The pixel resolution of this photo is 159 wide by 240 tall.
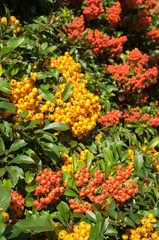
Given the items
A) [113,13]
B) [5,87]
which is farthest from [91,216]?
[113,13]

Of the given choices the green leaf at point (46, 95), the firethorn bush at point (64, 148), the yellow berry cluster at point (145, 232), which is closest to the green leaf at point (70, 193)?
the firethorn bush at point (64, 148)

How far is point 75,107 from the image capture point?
9.00 ft

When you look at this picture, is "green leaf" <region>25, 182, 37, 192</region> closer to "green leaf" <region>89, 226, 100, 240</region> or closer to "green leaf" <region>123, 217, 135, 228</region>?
"green leaf" <region>89, 226, 100, 240</region>

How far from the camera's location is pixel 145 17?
524 centimetres

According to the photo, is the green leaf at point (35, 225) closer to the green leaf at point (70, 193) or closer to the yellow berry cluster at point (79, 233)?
the yellow berry cluster at point (79, 233)

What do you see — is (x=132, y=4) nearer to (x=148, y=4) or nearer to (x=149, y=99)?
(x=148, y=4)

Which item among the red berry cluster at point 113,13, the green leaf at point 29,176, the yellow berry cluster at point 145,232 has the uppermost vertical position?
the red berry cluster at point 113,13

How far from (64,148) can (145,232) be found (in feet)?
4.25

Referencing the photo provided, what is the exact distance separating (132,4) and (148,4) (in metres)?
0.68

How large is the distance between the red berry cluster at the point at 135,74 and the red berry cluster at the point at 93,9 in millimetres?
1104

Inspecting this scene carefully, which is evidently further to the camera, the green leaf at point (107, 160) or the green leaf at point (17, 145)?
the green leaf at point (107, 160)

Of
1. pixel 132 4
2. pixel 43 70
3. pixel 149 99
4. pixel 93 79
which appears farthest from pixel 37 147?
pixel 132 4

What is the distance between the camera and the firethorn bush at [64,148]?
209cm

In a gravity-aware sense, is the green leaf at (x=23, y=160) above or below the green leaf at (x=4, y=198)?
below
